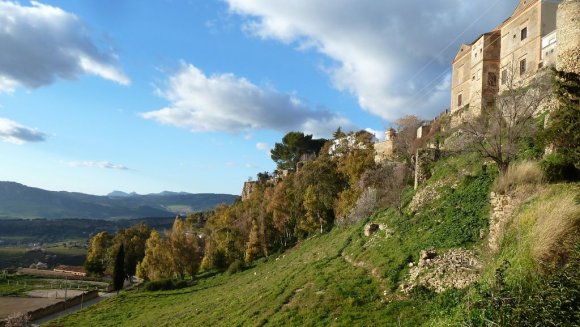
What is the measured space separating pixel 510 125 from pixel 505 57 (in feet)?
54.6

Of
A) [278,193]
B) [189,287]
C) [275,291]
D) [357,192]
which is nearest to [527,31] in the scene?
[357,192]

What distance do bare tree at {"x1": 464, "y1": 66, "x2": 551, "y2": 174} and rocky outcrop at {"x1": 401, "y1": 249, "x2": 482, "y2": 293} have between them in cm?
510

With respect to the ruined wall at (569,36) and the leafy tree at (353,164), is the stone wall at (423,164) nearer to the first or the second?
the leafy tree at (353,164)

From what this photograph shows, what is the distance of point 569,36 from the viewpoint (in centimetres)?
2000

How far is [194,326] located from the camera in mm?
20953

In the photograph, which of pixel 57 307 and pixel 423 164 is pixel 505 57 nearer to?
pixel 423 164

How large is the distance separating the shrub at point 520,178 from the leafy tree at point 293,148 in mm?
63762

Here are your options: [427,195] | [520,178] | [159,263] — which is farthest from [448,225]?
[159,263]

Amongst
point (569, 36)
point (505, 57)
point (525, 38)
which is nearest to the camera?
point (569, 36)

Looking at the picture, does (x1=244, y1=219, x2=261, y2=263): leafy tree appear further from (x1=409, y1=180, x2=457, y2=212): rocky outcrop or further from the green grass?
(x1=409, y1=180, x2=457, y2=212): rocky outcrop

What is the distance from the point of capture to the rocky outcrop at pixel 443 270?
13797 mm

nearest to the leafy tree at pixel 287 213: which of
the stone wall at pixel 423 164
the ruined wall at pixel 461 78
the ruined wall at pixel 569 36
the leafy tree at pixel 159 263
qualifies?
the leafy tree at pixel 159 263

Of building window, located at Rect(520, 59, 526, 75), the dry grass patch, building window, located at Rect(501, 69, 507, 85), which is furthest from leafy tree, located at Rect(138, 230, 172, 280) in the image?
the dry grass patch

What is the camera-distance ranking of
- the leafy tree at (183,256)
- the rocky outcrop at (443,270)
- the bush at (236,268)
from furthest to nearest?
1. the leafy tree at (183,256)
2. the bush at (236,268)
3. the rocky outcrop at (443,270)
